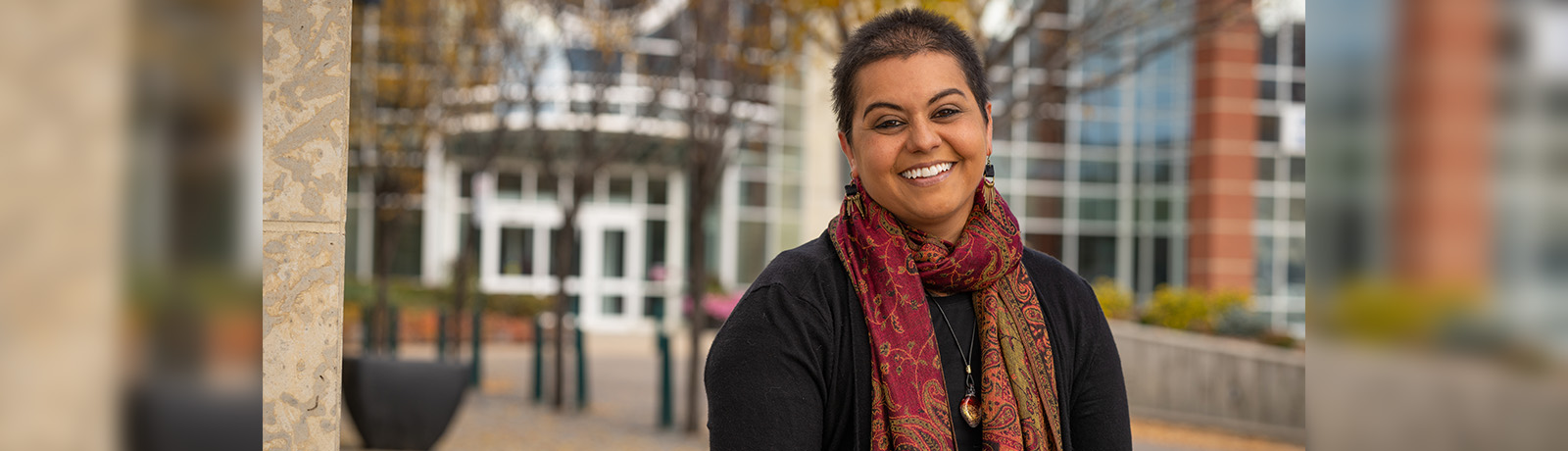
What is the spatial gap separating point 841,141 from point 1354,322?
127 cm

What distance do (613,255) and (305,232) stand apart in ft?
85.8

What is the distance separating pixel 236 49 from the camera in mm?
1508

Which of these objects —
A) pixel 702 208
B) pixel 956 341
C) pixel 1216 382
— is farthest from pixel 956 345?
pixel 1216 382

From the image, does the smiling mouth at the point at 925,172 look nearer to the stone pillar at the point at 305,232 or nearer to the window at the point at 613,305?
the stone pillar at the point at 305,232

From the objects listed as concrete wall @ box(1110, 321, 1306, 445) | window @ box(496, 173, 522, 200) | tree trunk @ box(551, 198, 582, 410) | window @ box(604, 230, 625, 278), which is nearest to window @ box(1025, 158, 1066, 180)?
window @ box(604, 230, 625, 278)

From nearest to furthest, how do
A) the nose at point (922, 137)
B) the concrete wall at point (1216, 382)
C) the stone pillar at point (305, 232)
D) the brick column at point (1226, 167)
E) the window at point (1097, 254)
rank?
the nose at point (922, 137) → the stone pillar at point (305, 232) → the concrete wall at point (1216, 382) → the brick column at point (1226, 167) → the window at point (1097, 254)

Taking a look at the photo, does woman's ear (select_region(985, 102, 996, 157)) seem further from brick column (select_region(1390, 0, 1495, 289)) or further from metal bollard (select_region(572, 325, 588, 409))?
metal bollard (select_region(572, 325, 588, 409))

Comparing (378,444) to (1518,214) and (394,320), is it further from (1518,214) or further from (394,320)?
(394,320)

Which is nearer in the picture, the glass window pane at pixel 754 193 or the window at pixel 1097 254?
the glass window pane at pixel 754 193

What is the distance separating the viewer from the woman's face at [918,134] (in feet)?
A: 7.47

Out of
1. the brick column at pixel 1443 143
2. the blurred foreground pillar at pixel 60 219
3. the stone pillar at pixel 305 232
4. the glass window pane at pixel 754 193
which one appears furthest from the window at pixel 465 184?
the brick column at pixel 1443 143

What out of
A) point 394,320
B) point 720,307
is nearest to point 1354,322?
point 720,307

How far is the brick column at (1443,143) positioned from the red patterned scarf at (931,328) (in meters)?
1.06

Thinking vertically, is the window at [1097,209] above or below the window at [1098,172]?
below
